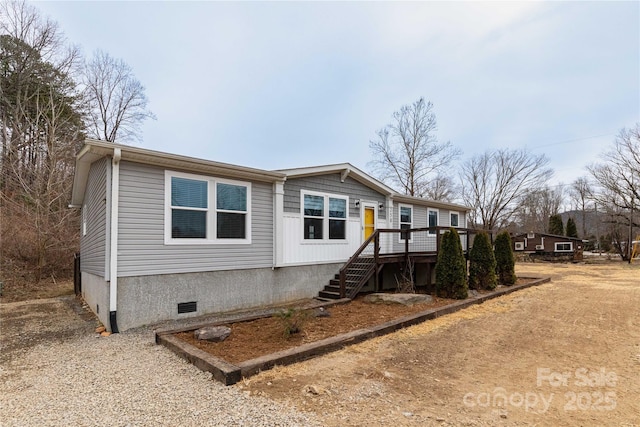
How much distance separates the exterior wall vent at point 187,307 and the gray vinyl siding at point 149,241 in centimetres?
64

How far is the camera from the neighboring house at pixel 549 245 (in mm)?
25069

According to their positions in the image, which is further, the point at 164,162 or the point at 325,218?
the point at 325,218

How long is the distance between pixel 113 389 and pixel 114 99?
22.5 m

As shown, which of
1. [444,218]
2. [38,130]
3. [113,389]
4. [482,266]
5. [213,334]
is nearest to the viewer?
[113,389]

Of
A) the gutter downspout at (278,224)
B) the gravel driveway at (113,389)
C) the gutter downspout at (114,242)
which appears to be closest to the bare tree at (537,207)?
the gutter downspout at (278,224)

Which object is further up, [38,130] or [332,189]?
[38,130]

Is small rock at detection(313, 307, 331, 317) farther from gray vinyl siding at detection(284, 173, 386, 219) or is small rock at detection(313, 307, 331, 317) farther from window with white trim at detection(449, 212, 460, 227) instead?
window with white trim at detection(449, 212, 460, 227)

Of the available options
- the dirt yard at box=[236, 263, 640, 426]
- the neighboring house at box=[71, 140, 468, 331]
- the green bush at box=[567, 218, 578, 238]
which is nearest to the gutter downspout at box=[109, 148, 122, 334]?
the neighboring house at box=[71, 140, 468, 331]

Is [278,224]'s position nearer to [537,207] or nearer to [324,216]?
[324,216]

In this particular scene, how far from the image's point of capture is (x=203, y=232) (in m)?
6.85

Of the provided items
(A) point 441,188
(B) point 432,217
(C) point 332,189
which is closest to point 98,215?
(C) point 332,189

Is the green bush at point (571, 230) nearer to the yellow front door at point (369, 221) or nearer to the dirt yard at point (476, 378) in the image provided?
the yellow front door at point (369, 221)

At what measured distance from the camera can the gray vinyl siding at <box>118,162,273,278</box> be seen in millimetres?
5895

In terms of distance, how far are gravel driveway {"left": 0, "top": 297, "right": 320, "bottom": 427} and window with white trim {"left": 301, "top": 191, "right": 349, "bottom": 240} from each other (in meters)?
4.54
